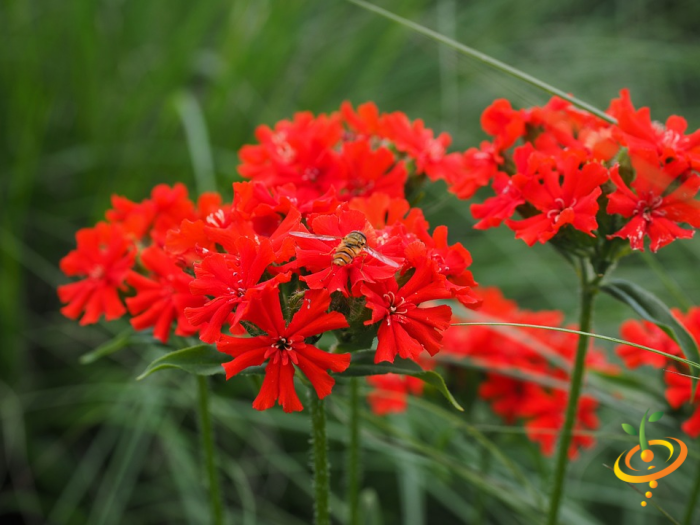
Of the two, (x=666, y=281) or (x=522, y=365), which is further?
(x=522, y=365)

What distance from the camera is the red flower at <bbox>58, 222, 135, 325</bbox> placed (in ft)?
2.91

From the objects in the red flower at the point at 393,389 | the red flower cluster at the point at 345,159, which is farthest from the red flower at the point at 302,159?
the red flower at the point at 393,389

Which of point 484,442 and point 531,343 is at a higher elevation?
point 531,343

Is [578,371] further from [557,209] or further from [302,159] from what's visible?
[302,159]

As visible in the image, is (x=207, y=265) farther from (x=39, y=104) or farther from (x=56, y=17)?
(x=56, y=17)

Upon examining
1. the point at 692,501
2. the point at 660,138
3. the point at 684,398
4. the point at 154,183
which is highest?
the point at 154,183

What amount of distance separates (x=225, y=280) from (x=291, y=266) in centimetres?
6

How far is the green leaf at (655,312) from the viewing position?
75 cm

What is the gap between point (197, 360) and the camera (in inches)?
28.5

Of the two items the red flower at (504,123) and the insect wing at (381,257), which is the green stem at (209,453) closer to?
the insect wing at (381,257)

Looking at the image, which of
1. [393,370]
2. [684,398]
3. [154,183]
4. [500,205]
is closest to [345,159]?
[500,205]

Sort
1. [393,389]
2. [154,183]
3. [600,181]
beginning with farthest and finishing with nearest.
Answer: [154,183] < [393,389] < [600,181]

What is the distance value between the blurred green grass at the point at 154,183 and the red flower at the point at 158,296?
1.64 ft

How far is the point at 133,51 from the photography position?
215 cm
